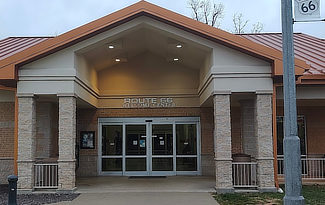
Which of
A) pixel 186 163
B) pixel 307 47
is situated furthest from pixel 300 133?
pixel 186 163

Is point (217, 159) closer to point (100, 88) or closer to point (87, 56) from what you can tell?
point (87, 56)

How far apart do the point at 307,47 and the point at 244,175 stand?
28.6 ft

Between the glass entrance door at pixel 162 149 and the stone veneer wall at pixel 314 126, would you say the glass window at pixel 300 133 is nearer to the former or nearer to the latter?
the stone veneer wall at pixel 314 126

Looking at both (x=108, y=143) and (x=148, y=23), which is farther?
(x=108, y=143)

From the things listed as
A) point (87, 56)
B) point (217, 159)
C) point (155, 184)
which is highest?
point (87, 56)

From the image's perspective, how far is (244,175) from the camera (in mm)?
13164

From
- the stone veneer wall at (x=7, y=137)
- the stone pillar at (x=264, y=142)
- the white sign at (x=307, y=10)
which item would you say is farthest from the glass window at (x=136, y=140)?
the white sign at (x=307, y=10)

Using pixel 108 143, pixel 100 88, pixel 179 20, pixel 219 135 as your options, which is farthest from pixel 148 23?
pixel 108 143

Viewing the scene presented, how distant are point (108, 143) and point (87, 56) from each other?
5.32 m

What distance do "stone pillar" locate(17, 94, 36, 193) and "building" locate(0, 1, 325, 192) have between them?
0.03 metres

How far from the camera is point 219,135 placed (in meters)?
12.7

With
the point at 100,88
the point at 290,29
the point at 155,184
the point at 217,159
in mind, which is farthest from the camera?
the point at 100,88

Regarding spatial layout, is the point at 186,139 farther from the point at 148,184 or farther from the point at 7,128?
the point at 7,128

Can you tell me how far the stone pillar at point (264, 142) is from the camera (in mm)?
12586
